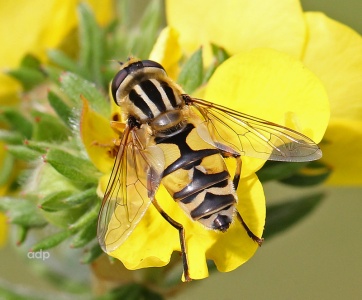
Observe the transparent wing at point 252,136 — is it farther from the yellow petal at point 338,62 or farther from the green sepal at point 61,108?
the green sepal at point 61,108

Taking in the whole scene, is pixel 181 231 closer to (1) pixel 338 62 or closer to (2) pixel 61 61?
(1) pixel 338 62

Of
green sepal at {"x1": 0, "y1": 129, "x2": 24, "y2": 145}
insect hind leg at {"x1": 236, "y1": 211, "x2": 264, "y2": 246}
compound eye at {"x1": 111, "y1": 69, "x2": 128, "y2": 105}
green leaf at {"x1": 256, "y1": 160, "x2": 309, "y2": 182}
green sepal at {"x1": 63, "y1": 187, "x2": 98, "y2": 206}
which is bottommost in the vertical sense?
green leaf at {"x1": 256, "y1": 160, "x2": 309, "y2": 182}

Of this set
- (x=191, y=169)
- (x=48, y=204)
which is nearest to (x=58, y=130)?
(x=48, y=204)

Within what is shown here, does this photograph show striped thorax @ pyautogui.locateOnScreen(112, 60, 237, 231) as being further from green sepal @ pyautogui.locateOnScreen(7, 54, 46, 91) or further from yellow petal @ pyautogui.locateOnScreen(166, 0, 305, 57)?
green sepal @ pyautogui.locateOnScreen(7, 54, 46, 91)

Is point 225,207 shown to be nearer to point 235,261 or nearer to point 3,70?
point 235,261

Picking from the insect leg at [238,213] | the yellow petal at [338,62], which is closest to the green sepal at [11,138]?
the insect leg at [238,213]

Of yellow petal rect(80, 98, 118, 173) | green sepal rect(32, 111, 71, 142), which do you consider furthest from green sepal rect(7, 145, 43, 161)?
yellow petal rect(80, 98, 118, 173)
